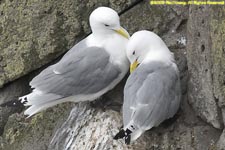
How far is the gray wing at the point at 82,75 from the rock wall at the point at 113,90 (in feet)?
0.77

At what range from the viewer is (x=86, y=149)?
3.35 m

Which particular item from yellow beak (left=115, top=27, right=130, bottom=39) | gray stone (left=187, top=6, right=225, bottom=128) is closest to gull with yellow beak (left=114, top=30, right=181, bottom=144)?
gray stone (left=187, top=6, right=225, bottom=128)

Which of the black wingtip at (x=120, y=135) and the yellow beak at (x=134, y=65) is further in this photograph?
the yellow beak at (x=134, y=65)

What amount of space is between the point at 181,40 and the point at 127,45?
0.33m

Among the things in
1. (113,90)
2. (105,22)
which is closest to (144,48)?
(105,22)

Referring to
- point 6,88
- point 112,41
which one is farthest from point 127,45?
point 6,88

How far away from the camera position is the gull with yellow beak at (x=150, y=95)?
2.99m

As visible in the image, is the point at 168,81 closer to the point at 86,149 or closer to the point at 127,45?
the point at 127,45

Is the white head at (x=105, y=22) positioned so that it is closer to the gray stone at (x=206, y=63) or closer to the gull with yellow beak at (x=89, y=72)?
the gull with yellow beak at (x=89, y=72)

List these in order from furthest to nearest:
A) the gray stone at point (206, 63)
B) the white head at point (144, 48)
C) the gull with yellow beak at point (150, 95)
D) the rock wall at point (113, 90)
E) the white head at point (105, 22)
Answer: the white head at point (105, 22) → the white head at point (144, 48) → the gull with yellow beak at point (150, 95) → the rock wall at point (113, 90) → the gray stone at point (206, 63)

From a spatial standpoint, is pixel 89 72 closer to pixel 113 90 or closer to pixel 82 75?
pixel 82 75

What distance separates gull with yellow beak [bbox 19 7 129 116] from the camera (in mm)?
3254

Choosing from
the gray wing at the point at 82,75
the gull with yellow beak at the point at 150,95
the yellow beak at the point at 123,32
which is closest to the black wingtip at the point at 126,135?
the gull with yellow beak at the point at 150,95

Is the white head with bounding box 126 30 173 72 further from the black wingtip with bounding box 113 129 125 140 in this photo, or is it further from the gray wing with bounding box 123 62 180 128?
the black wingtip with bounding box 113 129 125 140
